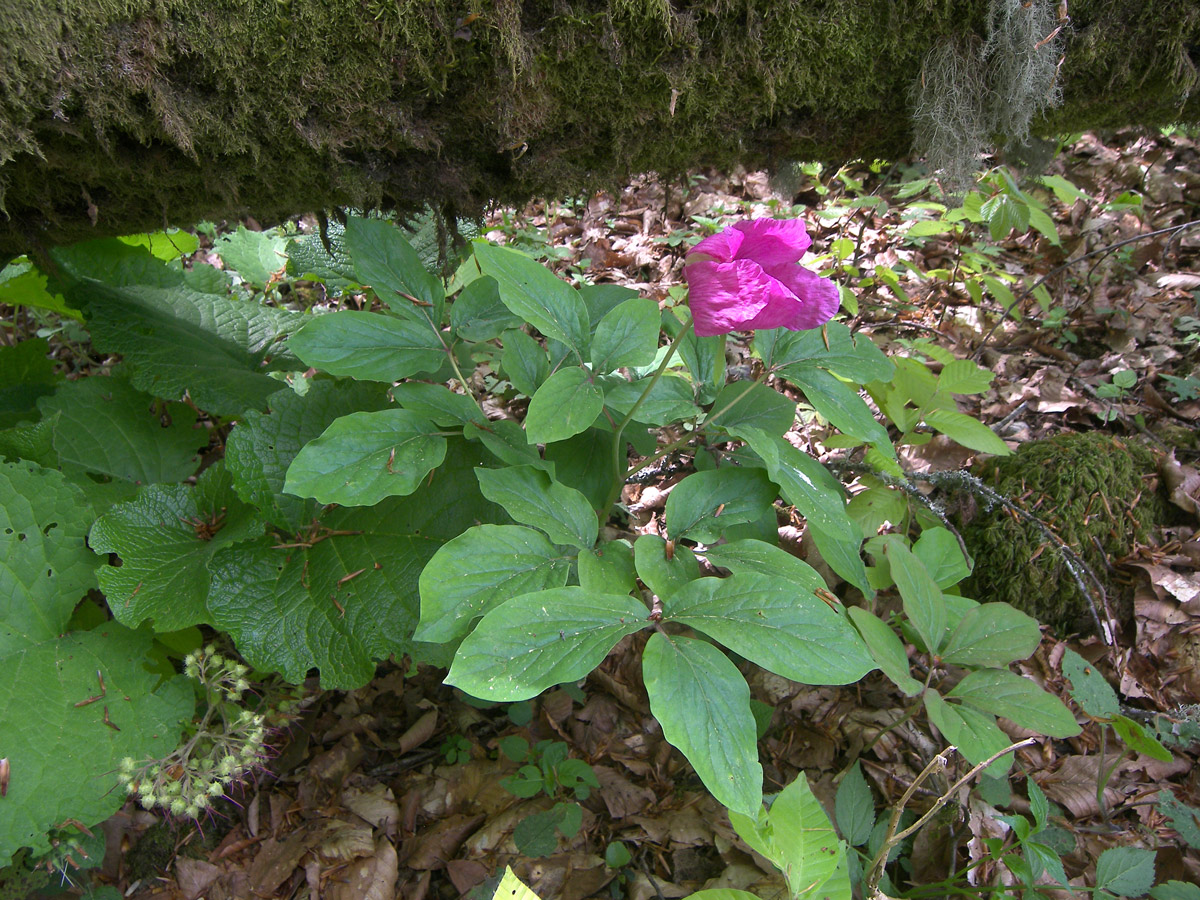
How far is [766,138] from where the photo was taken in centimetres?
181

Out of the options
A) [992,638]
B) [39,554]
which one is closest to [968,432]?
[992,638]

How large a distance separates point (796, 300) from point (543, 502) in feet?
2.01

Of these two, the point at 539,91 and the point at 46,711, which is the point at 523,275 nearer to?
the point at 539,91

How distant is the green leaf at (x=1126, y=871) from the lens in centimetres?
152

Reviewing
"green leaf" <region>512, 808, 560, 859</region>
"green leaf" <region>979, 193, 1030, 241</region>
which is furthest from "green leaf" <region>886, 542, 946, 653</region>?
"green leaf" <region>979, 193, 1030, 241</region>

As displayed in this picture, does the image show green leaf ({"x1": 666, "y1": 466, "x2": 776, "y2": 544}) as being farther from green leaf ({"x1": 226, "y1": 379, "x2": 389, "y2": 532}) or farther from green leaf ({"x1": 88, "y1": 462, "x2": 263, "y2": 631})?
green leaf ({"x1": 88, "y1": 462, "x2": 263, "y2": 631})

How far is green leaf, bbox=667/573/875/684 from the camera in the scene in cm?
112

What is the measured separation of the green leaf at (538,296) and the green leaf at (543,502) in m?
0.27

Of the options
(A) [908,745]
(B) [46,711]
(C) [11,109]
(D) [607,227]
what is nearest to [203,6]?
(C) [11,109]

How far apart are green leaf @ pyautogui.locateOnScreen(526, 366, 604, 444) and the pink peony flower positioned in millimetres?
254

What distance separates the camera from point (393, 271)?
5.23ft

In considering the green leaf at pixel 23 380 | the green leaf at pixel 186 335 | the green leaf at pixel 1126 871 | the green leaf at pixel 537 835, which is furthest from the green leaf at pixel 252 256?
the green leaf at pixel 1126 871

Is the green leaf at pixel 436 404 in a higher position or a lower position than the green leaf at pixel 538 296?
lower

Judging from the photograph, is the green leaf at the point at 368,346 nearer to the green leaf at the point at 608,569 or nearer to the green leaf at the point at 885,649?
the green leaf at the point at 608,569
